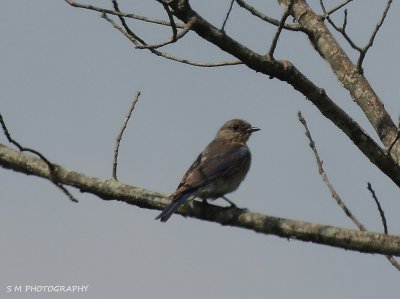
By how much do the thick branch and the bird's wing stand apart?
170 centimetres

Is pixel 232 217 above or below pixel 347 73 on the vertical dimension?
below

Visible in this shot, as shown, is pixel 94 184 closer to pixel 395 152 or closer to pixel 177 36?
pixel 177 36

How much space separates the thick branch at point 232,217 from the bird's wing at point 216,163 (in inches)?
66.9

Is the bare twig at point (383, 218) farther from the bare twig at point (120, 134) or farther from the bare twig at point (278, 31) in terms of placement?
the bare twig at point (120, 134)

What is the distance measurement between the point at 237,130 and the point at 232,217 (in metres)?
4.75

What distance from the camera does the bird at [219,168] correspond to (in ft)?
27.4

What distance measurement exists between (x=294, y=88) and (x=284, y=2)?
2.64 m

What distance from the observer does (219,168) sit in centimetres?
912

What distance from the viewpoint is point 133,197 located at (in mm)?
6172

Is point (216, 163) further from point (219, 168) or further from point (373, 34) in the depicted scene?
point (373, 34)

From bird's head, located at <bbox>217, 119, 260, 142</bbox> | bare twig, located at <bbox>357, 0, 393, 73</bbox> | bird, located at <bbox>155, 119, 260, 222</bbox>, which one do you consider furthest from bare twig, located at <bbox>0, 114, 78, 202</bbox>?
bird's head, located at <bbox>217, 119, 260, 142</bbox>

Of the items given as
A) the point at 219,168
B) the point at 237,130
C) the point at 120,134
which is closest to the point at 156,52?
the point at 120,134

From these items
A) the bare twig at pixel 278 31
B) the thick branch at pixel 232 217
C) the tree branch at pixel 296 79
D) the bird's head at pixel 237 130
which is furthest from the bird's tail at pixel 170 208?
the bird's head at pixel 237 130

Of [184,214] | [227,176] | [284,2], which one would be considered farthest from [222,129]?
[184,214]
